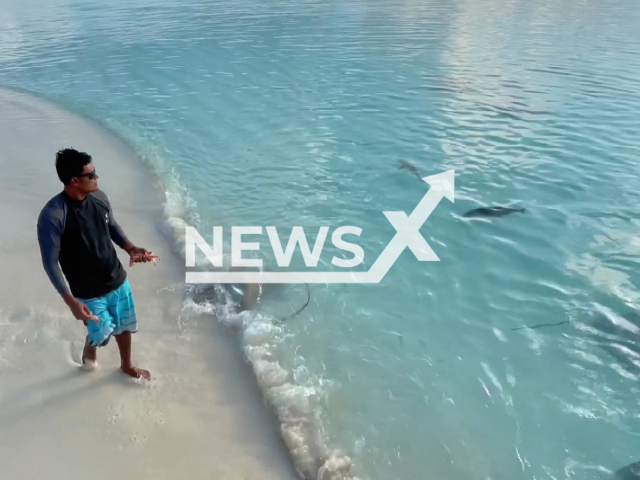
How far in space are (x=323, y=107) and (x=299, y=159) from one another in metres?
4.23

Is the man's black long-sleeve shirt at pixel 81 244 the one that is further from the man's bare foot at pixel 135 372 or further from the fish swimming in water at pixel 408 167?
the fish swimming in water at pixel 408 167

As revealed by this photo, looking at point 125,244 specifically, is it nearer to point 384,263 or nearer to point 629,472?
point 384,263

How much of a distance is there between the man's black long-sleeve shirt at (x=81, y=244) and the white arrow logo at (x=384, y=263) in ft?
8.41

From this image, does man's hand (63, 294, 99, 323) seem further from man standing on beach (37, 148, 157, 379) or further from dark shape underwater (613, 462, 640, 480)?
dark shape underwater (613, 462, 640, 480)

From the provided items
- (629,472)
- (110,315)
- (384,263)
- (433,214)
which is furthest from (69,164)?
(433,214)

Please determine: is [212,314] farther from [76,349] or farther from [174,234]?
[174,234]

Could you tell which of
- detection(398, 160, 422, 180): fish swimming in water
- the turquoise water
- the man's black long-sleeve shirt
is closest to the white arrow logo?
the turquoise water

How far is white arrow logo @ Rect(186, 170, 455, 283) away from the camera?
272 inches

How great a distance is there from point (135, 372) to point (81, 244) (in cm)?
159

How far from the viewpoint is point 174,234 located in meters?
7.74

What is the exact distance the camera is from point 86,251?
3.92 m

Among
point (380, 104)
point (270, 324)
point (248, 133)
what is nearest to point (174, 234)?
point (270, 324)

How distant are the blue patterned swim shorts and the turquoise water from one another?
4.77ft

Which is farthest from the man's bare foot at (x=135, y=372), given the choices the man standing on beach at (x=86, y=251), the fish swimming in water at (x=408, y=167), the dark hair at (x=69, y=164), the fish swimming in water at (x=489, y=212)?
the fish swimming in water at (x=408, y=167)
